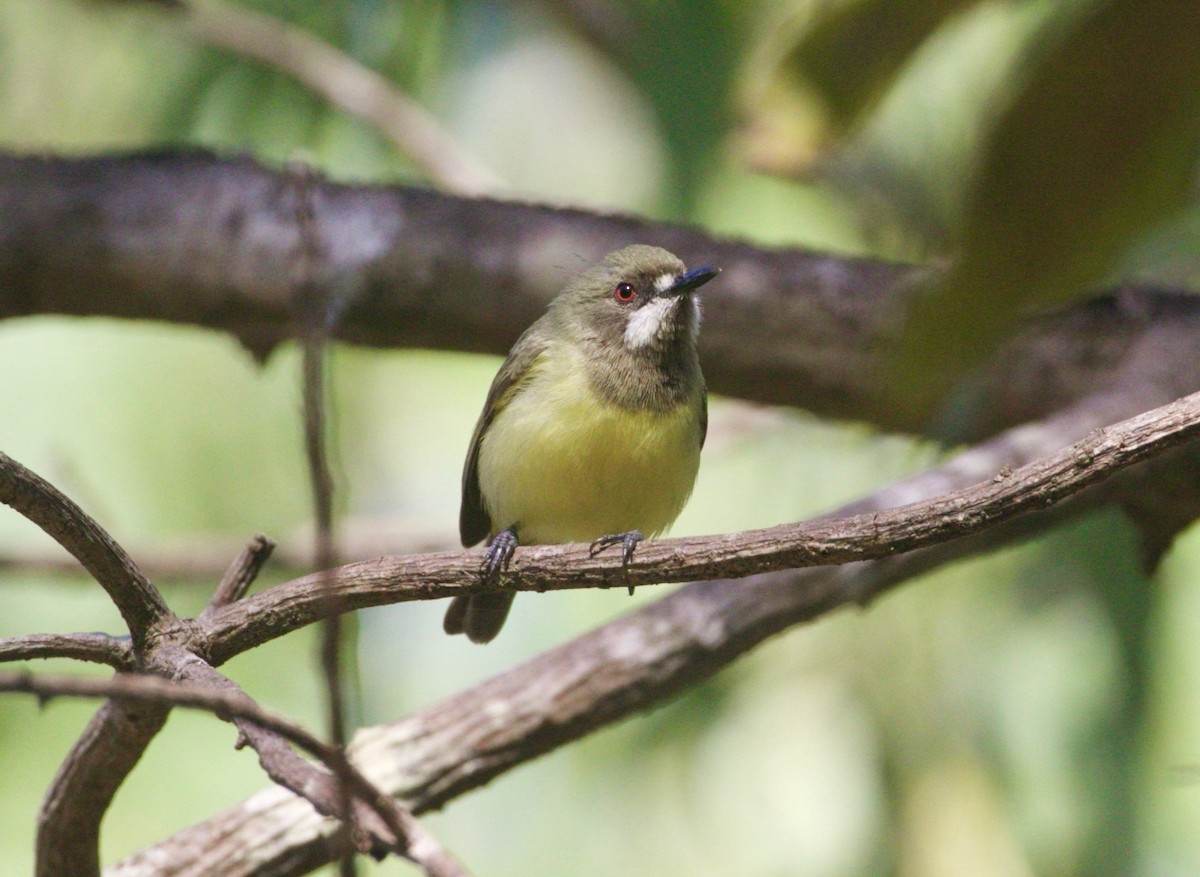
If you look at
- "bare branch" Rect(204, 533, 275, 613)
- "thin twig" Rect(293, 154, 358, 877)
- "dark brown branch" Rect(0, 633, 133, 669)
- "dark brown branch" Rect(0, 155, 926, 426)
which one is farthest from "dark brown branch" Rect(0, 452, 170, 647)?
"dark brown branch" Rect(0, 155, 926, 426)

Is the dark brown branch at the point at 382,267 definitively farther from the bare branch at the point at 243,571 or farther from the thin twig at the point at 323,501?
the thin twig at the point at 323,501

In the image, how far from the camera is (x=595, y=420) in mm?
3918

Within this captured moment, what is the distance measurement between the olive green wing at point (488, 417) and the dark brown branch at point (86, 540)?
6.04 feet

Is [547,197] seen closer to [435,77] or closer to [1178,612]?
[435,77]

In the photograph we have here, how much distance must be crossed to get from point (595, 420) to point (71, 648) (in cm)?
183

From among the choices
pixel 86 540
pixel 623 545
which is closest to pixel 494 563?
pixel 623 545

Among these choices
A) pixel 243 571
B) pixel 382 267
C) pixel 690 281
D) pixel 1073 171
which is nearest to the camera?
pixel 1073 171

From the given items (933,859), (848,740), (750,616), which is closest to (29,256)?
(750,616)

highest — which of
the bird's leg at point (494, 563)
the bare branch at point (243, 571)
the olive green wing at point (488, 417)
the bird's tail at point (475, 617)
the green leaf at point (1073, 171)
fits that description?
the olive green wing at point (488, 417)

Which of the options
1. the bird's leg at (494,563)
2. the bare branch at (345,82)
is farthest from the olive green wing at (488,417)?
the bare branch at (345,82)

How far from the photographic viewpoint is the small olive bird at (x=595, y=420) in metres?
3.92

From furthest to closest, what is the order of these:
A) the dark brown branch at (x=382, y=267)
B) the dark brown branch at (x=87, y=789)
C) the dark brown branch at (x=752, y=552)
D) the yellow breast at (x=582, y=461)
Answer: the dark brown branch at (x=382, y=267) → the yellow breast at (x=582, y=461) → the dark brown branch at (x=87, y=789) → the dark brown branch at (x=752, y=552)

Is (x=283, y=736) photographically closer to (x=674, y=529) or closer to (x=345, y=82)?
(x=674, y=529)

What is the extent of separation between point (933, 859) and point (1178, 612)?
4.68 feet
